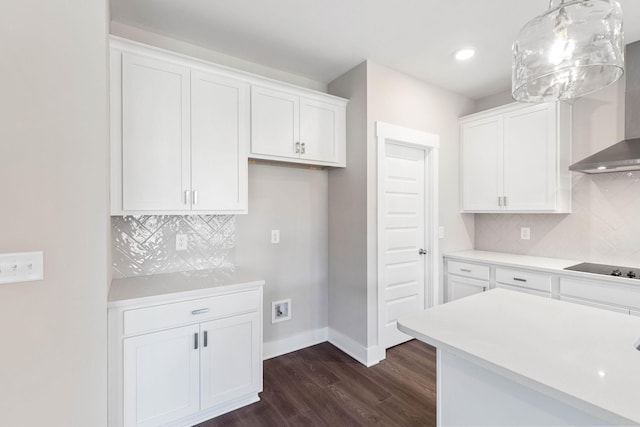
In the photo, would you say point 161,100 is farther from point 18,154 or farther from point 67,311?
point 67,311

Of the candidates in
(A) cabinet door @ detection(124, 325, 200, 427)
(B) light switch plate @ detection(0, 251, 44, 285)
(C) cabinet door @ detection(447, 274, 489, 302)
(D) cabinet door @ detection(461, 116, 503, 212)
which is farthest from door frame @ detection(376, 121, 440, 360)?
(B) light switch plate @ detection(0, 251, 44, 285)

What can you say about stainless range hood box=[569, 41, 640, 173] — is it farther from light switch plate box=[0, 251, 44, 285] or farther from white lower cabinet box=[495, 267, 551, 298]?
light switch plate box=[0, 251, 44, 285]

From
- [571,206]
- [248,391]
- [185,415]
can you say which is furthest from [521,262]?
[185,415]

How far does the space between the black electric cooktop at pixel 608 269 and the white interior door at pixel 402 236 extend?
128 cm

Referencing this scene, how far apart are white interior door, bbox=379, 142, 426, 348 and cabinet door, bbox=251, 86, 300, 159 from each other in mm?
950

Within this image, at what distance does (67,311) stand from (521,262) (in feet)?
11.1

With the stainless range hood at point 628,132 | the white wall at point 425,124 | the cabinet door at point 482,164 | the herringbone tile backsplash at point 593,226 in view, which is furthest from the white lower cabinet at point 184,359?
the herringbone tile backsplash at point 593,226

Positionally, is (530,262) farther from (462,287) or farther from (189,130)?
(189,130)

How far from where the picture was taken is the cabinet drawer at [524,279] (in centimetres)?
254

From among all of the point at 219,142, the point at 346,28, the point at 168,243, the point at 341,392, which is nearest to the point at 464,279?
the point at 341,392

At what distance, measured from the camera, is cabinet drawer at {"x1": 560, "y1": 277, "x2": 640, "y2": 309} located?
6.88ft

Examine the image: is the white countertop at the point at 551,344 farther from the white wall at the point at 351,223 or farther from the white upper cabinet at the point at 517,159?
the white upper cabinet at the point at 517,159

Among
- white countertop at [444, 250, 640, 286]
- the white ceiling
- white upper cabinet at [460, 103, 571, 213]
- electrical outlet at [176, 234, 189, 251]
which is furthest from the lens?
white upper cabinet at [460, 103, 571, 213]

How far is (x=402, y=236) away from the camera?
299 cm
